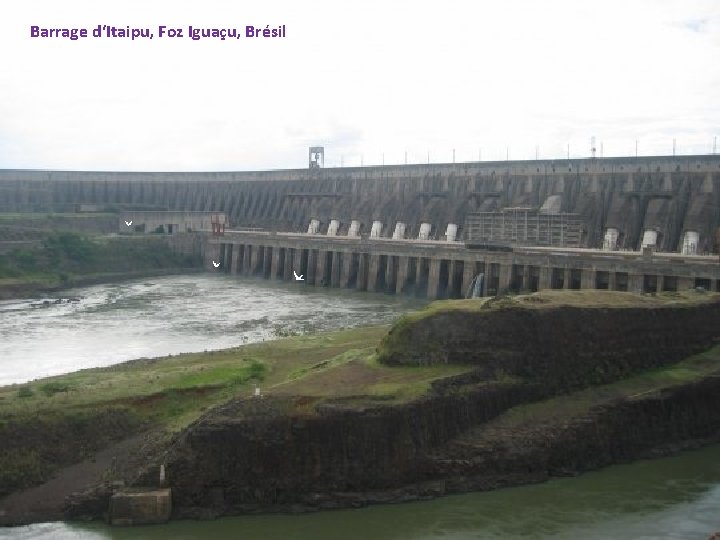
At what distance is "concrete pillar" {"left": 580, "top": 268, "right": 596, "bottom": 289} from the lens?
176 ft

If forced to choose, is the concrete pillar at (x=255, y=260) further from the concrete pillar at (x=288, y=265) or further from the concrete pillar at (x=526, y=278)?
the concrete pillar at (x=526, y=278)

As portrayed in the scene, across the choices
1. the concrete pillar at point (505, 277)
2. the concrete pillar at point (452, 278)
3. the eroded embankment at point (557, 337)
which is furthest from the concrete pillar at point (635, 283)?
the eroded embankment at point (557, 337)

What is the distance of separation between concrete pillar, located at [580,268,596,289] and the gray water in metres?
11.8

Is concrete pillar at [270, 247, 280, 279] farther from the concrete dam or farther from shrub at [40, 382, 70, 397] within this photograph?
shrub at [40, 382, 70, 397]

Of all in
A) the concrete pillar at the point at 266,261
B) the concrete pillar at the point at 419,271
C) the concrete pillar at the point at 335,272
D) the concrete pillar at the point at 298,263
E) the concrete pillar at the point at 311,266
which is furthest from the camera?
the concrete pillar at the point at 266,261

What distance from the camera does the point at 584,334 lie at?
3077cm

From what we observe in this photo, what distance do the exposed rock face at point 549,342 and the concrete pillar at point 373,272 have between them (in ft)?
132

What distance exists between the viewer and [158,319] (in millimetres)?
56875

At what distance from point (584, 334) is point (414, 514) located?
10162mm

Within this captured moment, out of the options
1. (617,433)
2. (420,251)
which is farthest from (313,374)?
(420,251)

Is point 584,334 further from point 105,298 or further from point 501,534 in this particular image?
point 105,298

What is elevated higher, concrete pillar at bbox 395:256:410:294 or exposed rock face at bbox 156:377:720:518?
concrete pillar at bbox 395:256:410:294

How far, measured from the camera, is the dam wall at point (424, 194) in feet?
232

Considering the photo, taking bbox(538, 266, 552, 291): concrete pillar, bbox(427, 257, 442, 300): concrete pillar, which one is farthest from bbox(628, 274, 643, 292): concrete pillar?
bbox(427, 257, 442, 300): concrete pillar
